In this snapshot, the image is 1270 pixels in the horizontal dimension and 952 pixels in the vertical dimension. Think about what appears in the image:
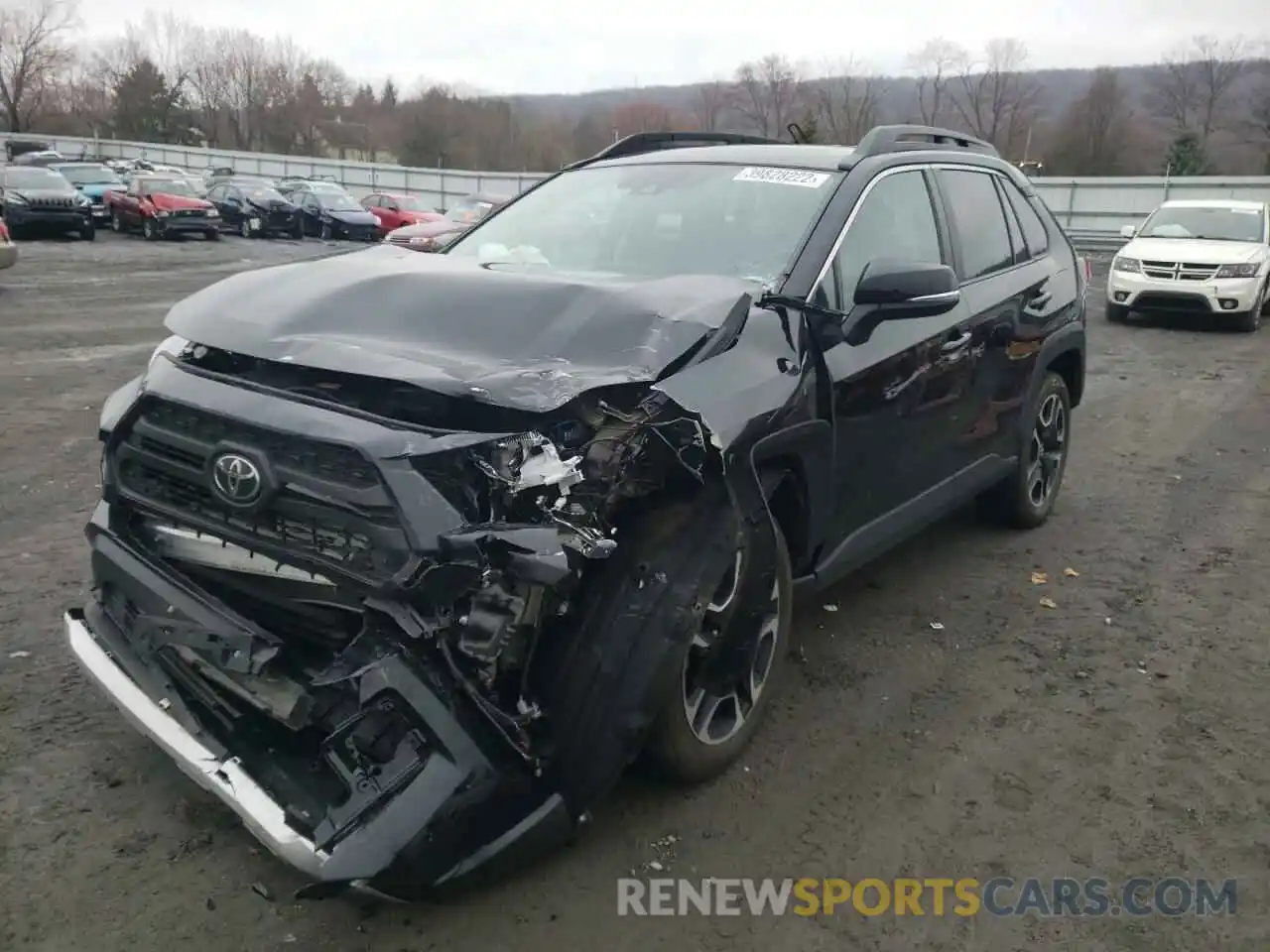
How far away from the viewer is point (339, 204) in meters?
28.8

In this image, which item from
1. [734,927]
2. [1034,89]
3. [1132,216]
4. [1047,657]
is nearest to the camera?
[734,927]

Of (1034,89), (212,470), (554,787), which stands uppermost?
(1034,89)

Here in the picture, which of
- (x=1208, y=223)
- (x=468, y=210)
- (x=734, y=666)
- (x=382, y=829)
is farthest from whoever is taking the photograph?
(x=468, y=210)

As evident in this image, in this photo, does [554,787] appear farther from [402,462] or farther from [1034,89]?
[1034,89]

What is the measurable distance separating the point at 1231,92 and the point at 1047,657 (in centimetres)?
8117

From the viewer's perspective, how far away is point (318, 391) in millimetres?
2803

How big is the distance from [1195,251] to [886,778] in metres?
12.6

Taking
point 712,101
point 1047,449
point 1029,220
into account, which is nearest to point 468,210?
point 1029,220

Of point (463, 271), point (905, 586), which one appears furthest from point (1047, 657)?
point (463, 271)

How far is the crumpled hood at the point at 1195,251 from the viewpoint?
13242 millimetres

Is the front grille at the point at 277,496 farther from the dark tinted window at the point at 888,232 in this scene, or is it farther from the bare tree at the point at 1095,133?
the bare tree at the point at 1095,133

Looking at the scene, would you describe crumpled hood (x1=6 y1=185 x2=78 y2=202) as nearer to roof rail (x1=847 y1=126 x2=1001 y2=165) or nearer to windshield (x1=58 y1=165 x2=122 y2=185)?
windshield (x1=58 y1=165 x2=122 y2=185)

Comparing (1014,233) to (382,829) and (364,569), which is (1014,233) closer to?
(364,569)

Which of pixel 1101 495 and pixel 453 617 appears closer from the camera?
pixel 453 617
